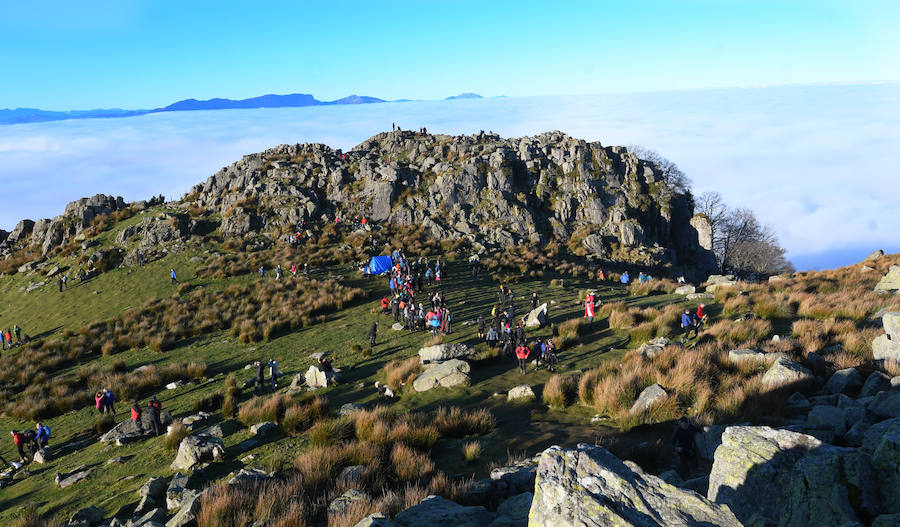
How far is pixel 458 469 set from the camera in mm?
9898

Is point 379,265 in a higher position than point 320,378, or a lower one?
higher

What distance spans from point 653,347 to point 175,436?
641 inches

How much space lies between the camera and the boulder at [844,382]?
10.5 meters

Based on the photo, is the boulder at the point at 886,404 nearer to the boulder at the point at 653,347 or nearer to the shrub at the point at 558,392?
the boulder at the point at 653,347

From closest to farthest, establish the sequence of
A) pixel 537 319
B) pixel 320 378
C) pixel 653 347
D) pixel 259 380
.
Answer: pixel 653 347, pixel 320 378, pixel 259 380, pixel 537 319

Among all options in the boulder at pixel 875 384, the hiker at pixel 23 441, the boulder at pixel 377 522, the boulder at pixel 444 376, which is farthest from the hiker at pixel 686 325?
the hiker at pixel 23 441

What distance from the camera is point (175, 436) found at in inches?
528

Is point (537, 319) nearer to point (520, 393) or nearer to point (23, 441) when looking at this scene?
point (520, 393)

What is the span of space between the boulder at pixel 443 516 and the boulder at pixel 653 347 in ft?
35.3

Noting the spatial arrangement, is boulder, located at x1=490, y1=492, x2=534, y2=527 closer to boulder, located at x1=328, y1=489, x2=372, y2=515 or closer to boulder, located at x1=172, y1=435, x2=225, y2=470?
boulder, located at x1=328, y1=489, x2=372, y2=515

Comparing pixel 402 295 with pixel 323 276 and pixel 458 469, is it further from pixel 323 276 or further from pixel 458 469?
pixel 458 469

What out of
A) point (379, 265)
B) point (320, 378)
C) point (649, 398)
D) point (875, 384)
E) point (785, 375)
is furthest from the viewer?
point (379, 265)

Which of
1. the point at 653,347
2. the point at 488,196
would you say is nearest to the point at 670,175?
the point at 488,196

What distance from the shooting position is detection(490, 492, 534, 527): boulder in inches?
236
